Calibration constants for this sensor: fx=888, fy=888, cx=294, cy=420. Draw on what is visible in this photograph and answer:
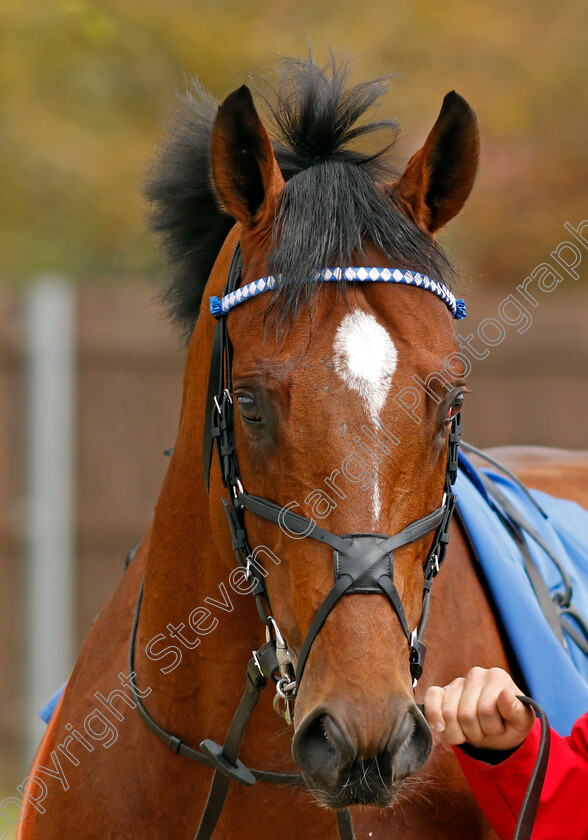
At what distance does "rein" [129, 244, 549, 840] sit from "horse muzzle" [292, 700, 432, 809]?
14 centimetres

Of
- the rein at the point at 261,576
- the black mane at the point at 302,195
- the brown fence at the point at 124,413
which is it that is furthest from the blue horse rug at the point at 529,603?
the brown fence at the point at 124,413

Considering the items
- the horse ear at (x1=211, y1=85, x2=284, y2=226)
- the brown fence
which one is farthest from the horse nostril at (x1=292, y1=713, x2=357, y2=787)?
the brown fence

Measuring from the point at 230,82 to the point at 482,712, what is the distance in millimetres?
6875

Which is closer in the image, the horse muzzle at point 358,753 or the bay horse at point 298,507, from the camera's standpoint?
the horse muzzle at point 358,753

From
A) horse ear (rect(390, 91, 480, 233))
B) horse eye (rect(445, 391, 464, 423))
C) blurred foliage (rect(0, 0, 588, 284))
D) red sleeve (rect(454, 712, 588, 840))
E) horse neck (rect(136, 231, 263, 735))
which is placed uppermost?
blurred foliage (rect(0, 0, 588, 284))

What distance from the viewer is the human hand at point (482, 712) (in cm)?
152

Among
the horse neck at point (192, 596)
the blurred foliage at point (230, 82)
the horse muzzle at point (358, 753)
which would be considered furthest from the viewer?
the blurred foliage at point (230, 82)

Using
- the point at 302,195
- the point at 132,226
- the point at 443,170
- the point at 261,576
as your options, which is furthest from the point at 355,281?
the point at 132,226

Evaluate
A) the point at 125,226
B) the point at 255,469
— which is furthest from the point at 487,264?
the point at 255,469

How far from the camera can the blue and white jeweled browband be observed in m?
1.73

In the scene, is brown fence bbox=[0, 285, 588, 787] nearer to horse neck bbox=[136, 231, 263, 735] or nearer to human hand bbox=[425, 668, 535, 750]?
horse neck bbox=[136, 231, 263, 735]

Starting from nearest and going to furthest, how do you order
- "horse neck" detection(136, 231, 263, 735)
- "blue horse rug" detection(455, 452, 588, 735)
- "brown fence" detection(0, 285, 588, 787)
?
"horse neck" detection(136, 231, 263, 735), "blue horse rug" detection(455, 452, 588, 735), "brown fence" detection(0, 285, 588, 787)

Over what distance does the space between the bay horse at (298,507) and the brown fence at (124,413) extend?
3.50 meters

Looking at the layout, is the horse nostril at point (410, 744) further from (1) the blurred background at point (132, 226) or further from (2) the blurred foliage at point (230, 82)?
(2) the blurred foliage at point (230, 82)
